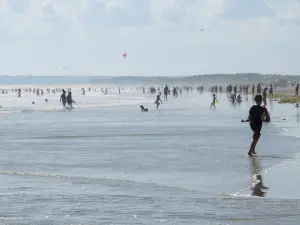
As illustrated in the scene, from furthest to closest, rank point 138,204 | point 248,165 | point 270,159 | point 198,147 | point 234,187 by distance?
point 198,147
point 270,159
point 248,165
point 234,187
point 138,204

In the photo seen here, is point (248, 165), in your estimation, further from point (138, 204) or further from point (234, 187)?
point (138, 204)

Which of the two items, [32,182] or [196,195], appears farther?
[32,182]

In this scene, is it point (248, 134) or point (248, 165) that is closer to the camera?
point (248, 165)

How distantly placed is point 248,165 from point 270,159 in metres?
1.51

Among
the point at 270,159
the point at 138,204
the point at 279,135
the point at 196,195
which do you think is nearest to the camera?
the point at 138,204

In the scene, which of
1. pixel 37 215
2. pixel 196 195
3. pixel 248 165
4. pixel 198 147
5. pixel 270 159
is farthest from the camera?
pixel 198 147

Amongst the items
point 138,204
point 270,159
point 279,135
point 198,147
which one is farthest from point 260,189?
point 279,135

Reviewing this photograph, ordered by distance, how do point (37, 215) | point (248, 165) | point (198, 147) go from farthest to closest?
point (198, 147)
point (248, 165)
point (37, 215)

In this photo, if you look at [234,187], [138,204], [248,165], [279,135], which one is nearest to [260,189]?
[234,187]

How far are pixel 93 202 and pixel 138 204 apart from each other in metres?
0.77

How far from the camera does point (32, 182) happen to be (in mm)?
15914

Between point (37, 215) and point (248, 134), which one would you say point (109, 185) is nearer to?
point (37, 215)

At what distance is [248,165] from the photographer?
18969 millimetres

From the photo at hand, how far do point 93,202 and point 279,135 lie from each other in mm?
17270
